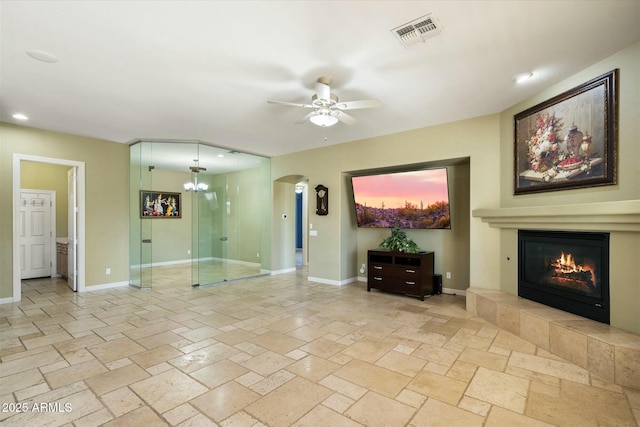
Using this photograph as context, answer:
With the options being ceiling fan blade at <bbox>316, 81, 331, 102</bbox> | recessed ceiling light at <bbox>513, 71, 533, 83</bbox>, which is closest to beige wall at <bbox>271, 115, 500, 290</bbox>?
recessed ceiling light at <bbox>513, 71, 533, 83</bbox>

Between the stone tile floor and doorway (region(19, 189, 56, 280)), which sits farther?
doorway (region(19, 189, 56, 280))

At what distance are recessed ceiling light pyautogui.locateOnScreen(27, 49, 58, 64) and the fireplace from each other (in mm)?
5580

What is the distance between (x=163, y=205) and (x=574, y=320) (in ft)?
29.9

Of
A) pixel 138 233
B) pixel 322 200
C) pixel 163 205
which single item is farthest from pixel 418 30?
pixel 163 205

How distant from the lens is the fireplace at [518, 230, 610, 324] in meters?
3.00

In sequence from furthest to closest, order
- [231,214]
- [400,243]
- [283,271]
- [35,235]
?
[283,271], [231,214], [35,235], [400,243]

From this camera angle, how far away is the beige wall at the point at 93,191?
15.9 ft

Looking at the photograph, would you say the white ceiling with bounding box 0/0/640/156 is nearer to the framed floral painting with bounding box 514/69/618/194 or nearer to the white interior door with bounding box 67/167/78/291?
the framed floral painting with bounding box 514/69/618/194

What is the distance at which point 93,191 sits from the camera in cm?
575

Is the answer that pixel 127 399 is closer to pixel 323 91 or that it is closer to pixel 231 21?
pixel 231 21

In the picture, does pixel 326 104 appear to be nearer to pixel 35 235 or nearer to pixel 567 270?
pixel 567 270

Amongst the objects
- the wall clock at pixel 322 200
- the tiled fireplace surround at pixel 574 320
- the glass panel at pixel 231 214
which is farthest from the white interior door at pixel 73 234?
the tiled fireplace surround at pixel 574 320

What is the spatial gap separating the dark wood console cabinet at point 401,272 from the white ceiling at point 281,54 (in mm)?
2328

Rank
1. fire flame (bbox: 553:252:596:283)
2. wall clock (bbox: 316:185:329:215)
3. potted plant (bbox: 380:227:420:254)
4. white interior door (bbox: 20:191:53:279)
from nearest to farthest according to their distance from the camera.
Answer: fire flame (bbox: 553:252:596:283) < potted plant (bbox: 380:227:420:254) < wall clock (bbox: 316:185:329:215) < white interior door (bbox: 20:191:53:279)
